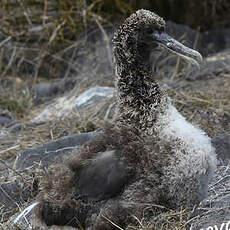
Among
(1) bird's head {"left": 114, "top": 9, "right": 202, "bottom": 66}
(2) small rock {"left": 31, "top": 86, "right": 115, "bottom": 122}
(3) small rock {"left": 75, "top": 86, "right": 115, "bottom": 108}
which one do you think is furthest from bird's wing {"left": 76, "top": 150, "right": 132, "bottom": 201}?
(3) small rock {"left": 75, "top": 86, "right": 115, "bottom": 108}

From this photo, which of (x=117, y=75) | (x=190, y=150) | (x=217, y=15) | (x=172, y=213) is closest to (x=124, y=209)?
(x=172, y=213)

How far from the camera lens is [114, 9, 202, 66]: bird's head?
147 inches

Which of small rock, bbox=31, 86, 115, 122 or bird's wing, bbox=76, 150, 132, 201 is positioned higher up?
bird's wing, bbox=76, 150, 132, 201

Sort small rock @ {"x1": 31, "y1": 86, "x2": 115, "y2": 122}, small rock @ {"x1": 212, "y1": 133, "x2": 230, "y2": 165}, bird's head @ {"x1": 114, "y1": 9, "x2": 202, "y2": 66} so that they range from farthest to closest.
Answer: small rock @ {"x1": 31, "y1": 86, "x2": 115, "y2": 122} < small rock @ {"x1": 212, "y1": 133, "x2": 230, "y2": 165} < bird's head @ {"x1": 114, "y1": 9, "x2": 202, "y2": 66}

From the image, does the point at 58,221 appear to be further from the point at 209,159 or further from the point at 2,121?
the point at 2,121

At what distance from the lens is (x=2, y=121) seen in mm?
6676

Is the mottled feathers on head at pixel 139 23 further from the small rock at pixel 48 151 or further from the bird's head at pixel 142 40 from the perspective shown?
the small rock at pixel 48 151

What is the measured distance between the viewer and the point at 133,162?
3.43 metres

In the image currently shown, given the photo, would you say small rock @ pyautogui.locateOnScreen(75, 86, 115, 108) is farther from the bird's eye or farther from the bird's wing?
the bird's wing

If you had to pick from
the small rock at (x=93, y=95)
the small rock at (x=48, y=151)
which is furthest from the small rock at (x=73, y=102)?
the small rock at (x=48, y=151)

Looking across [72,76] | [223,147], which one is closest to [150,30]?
[223,147]

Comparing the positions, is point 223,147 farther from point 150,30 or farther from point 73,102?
point 73,102

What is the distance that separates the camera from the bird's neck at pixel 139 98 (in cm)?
359

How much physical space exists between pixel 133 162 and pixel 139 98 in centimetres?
43
